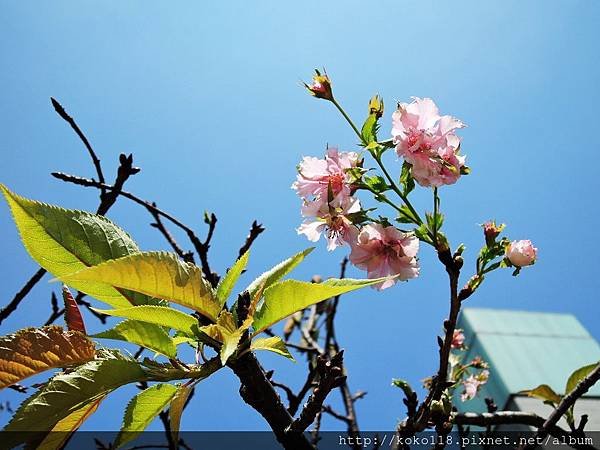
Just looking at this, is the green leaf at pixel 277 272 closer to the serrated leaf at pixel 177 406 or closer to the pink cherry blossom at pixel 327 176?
the serrated leaf at pixel 177 406

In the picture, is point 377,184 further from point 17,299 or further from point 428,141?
point 17,299

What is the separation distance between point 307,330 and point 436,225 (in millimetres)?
2276

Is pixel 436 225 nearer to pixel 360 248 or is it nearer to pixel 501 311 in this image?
pixel 360 248

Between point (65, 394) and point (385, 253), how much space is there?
92 centimetres

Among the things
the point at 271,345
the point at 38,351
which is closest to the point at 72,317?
the point at 38,351

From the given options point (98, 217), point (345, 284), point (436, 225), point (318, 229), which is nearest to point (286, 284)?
point (345, 284)

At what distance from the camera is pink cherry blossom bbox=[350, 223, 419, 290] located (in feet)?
4.29

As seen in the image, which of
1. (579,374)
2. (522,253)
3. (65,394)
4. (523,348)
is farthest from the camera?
(523,348)

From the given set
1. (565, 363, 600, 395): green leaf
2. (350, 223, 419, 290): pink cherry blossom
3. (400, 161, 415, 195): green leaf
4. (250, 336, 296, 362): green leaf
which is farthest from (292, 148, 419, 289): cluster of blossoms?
(565, 363, 600, 395): green leaf

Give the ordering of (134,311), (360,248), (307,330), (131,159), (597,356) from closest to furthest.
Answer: (134,311)
(360,248)
(131,159)
(307,330)
(597,356)

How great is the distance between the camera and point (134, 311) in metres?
0.73

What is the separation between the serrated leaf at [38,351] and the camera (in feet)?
2.28

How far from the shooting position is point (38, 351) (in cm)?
72

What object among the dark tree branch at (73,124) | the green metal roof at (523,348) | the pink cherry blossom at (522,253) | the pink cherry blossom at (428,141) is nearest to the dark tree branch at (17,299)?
the dark tree branch at (73,124)
